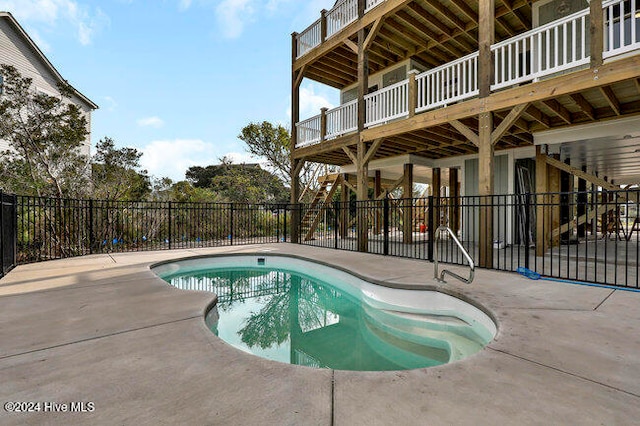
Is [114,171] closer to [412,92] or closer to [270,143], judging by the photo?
A: [270,143]

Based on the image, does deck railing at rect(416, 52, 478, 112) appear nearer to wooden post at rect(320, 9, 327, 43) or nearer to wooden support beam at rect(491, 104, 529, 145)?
wooden support beam at rect(491, 104, 529, 145)

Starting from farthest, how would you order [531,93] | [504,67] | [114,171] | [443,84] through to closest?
[114,171], [443,84], [504,67], [531,93]

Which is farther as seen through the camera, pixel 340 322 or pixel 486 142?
pixel 486 142

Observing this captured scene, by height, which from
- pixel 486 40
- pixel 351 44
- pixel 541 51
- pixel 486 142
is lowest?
pixel 486 142

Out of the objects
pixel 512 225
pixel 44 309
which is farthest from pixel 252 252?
pixel 512 225

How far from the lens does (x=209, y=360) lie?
2.24 metres

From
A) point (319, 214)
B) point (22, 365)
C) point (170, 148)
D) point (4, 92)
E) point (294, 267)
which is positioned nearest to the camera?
point (22, 365)

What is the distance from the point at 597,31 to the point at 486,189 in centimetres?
302

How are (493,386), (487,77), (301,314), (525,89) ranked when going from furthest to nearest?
1. (487,77)
2. (525,89)
3. (301,314)
4. (493,386)

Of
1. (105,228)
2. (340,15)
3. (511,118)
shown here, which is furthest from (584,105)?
(105,228)

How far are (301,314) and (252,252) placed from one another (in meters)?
4.12

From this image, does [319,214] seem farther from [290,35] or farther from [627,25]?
[627,25]

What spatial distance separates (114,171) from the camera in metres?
10.9

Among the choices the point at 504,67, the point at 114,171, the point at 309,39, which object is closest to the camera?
the point at 504,67
